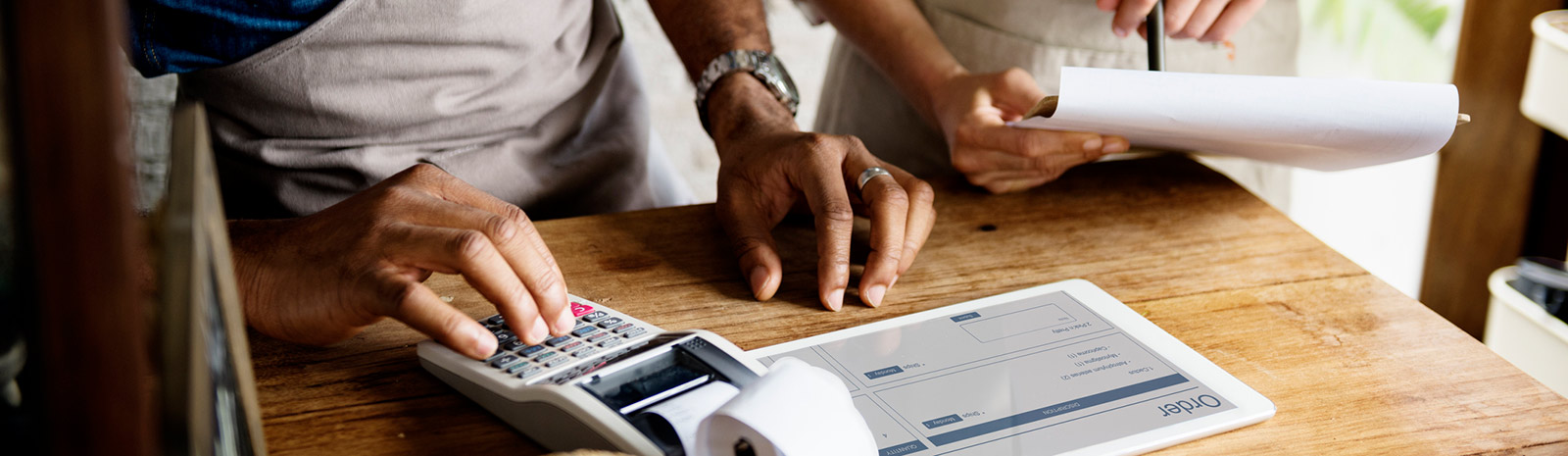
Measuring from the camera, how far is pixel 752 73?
1086 mm

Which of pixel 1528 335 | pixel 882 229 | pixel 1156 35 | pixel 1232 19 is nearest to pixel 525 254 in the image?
pixel 882 229

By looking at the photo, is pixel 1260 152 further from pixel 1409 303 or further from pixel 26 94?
pixel 26 94

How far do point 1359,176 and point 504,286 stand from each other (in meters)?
2.02

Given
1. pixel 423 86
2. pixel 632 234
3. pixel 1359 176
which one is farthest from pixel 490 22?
pixel 1359 176

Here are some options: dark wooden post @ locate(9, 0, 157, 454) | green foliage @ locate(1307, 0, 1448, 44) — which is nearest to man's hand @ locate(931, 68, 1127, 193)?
dark wooden post @ locate(9, 0, 157, 454)

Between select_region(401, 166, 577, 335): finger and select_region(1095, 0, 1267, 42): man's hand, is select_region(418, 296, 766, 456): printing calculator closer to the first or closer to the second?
select_region(401, 166, 577, 335): finger

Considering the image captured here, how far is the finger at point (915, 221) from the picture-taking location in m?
0.78

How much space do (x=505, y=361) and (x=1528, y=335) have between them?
1121 mm

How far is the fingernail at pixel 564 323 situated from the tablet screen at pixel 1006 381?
12 centimetres

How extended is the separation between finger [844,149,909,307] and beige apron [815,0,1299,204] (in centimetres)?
44

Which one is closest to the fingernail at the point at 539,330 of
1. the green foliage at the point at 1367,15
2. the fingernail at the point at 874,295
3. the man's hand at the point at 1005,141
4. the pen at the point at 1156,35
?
the fingernail at the point at 874,295

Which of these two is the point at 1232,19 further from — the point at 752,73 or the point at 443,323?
the point at 443,323

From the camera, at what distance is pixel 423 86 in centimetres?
96

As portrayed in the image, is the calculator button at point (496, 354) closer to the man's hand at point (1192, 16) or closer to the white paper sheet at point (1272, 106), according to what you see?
the white paper sheet at point (1272, 106)
